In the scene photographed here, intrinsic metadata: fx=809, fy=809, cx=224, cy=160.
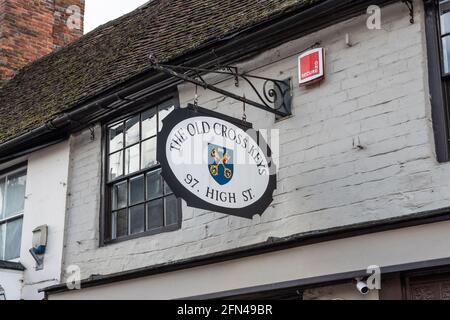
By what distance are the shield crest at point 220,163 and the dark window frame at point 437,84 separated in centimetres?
177

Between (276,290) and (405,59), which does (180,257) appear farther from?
(405,59)

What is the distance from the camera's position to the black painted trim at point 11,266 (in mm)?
10086

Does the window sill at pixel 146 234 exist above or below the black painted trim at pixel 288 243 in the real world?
above

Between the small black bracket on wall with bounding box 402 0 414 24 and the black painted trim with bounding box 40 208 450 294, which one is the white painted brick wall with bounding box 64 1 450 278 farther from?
the black painted trim with bounding box 40 208 450 294

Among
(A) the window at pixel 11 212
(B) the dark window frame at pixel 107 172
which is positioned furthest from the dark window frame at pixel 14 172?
(B) the dark window frame at pixel 107 172

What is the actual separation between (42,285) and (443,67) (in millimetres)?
5620

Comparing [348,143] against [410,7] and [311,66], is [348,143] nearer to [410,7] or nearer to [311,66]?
[311,66]

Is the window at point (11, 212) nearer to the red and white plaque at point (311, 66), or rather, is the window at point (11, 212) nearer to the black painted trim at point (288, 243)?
the black painted trim at point (288, 243)

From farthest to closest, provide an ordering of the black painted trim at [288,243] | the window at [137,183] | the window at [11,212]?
1. the window at [11,212]
2. the window at [137,183]
3. the black painted trim at [288,243]

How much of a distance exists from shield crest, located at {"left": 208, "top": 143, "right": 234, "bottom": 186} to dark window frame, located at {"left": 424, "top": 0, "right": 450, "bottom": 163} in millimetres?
1767

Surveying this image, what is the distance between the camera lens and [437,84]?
268 inches

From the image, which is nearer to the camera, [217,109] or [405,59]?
[405,59]
